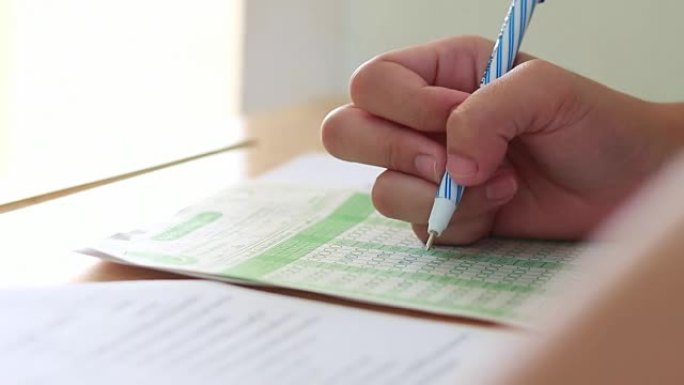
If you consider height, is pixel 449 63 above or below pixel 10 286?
above

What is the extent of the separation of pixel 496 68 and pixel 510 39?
0.02 metres

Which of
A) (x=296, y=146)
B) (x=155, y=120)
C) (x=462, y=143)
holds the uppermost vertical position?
(x=462, y=143)

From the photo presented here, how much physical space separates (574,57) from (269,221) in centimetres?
83

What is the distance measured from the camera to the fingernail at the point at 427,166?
2.01 ft

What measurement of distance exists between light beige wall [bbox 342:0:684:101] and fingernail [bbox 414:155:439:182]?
2.62 ft

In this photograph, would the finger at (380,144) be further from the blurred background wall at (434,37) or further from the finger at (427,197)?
the blurred background wall at (434,37)

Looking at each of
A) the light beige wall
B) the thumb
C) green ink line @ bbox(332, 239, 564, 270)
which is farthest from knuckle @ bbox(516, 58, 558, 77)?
the light beige wall

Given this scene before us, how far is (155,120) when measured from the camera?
1601 mm

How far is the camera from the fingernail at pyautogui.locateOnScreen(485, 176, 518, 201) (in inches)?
24.4

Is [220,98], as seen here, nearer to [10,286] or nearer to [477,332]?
[10,286]

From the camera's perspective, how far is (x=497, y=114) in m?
0.57

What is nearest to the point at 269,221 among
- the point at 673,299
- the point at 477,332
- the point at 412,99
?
the point at 412,99

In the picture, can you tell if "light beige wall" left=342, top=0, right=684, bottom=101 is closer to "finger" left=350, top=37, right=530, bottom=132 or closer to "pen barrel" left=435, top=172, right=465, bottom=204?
"finger" left=350, top=37, right=530, bottom=132

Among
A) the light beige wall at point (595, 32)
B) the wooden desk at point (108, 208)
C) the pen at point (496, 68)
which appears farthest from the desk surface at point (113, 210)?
the light beige wall at point (595, 32)
